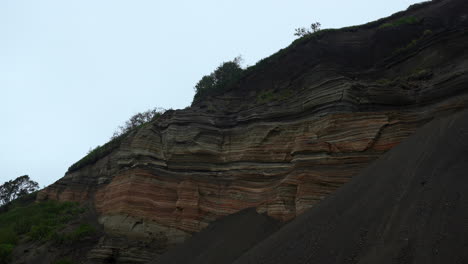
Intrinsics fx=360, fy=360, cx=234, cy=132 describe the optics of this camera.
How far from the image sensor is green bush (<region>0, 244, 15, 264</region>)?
18791 millimetres

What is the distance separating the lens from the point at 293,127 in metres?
17.7

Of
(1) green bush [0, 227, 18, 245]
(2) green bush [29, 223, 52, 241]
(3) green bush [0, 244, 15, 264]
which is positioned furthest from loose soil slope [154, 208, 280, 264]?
(1) green bush [0, 227, 18, 245]

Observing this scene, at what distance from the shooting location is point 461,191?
336 inches

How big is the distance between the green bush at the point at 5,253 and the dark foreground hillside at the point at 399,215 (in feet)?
Result: 46.4

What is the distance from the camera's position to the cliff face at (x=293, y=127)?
46.8ft

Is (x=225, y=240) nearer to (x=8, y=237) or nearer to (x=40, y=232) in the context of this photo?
(x=40, y=232)

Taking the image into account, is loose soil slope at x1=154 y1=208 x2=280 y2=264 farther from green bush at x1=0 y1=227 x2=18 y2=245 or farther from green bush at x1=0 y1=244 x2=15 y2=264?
green bush at x1=0 y1=227 x2=18 y2=245

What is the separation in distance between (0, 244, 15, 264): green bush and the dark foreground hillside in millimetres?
14141

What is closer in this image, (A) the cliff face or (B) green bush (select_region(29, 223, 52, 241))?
(A) the cliff face

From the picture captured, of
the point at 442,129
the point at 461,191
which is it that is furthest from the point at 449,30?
the point at 461,191

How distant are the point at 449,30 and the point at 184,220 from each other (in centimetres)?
1558

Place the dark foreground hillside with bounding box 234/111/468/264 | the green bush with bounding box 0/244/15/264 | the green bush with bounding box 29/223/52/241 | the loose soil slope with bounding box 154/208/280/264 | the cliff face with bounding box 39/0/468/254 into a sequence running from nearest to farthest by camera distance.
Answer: the dark foreground hillside with bounding box 234/111/468/264
the cliff face with bounding box 39/0/468/254
the loose soil slope with bounding box 154/208/280/264
the green bush with bounding box 0/244/15/264
the green bush with bounding box 29/223/52/241

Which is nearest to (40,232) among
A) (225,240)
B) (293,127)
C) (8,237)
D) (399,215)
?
(8,237)

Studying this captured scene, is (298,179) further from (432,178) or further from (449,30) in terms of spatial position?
(449,30)
